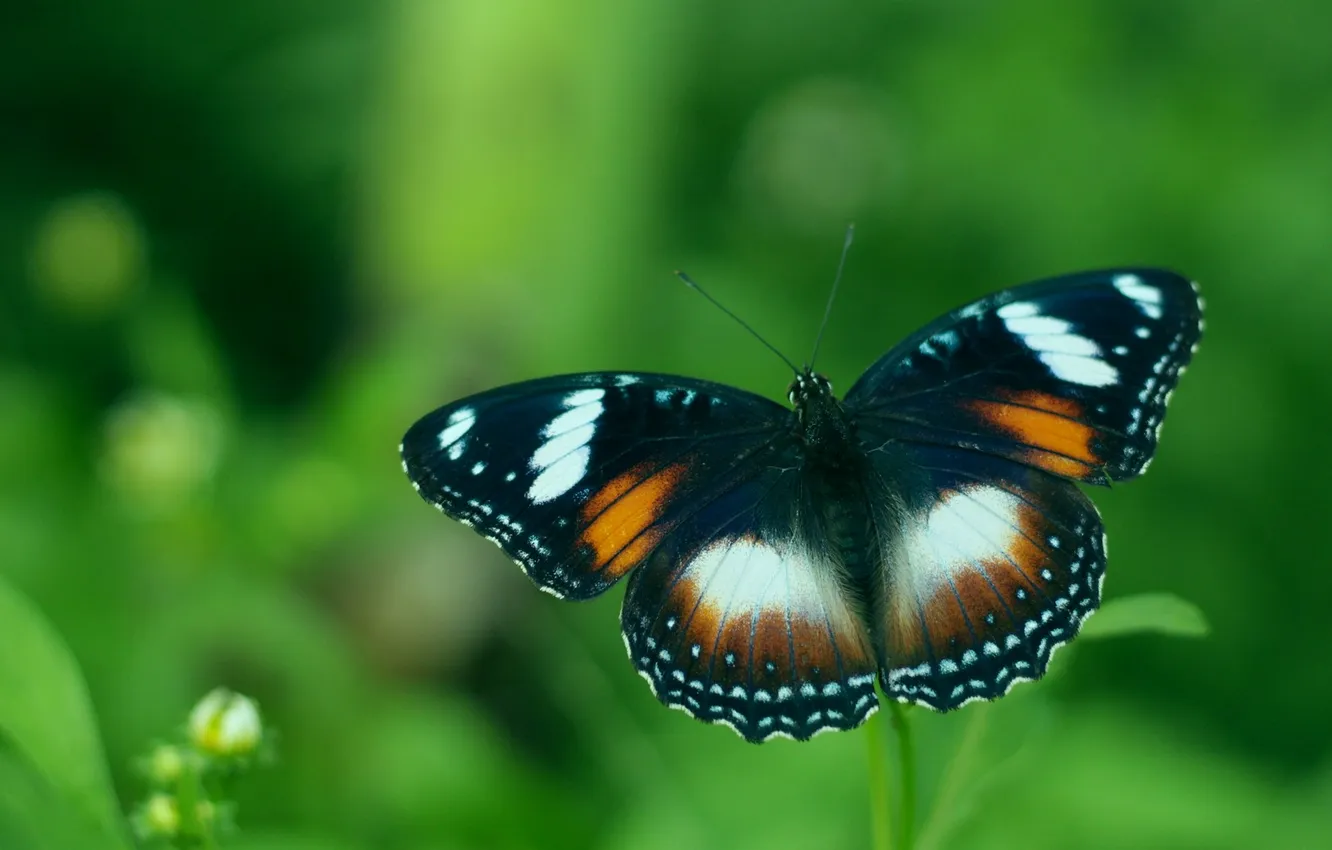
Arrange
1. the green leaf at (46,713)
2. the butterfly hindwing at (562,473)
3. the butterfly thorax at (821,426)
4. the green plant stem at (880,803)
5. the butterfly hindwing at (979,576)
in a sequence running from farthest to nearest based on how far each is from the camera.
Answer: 1. the butterfly thorax at (821,426)
2. the butterfly hindwing at (562,473)
3. the butterfly hindwing at (979,576)
4. the green plant stem at (880,803)
5. the green leaf at (46,713)

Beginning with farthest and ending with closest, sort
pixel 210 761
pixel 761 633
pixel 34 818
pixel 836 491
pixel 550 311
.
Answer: pixel 550 311, pixel 836 491, pixel 761 633, pixel 210 761, pixel 34 818

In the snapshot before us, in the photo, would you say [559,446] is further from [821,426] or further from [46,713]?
[46,713]

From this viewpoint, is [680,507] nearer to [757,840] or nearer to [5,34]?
[757,840]

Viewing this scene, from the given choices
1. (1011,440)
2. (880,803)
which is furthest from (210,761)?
(1011,440)

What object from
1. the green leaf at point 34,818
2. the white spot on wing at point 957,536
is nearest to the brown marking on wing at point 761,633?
the white spot on wing at point 957,536

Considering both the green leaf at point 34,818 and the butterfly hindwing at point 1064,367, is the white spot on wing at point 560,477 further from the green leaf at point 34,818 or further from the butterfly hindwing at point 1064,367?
the green leaf at point 34,818

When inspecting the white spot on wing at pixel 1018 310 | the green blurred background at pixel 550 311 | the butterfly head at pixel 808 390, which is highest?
the white spot on wing at pixel 1018 310
